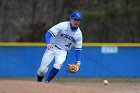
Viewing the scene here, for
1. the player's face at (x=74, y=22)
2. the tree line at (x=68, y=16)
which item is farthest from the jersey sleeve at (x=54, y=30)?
the tree line at (x=68, y=16)

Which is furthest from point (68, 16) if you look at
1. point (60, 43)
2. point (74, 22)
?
point (74, 22)

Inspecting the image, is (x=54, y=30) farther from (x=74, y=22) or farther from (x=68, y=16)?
(x=68, y=16)

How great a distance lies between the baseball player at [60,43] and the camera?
36.7 ft

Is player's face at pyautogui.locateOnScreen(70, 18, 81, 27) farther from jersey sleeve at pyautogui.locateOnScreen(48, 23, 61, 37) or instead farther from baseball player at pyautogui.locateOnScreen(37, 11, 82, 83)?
jersey sleeve at pyautogui.locateOnScreen(48, 23, 61, 37)

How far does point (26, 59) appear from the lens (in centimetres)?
1548

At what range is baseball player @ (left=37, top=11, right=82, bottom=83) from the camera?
11188 mm

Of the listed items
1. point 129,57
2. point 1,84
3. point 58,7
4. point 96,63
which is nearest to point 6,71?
point 96,63

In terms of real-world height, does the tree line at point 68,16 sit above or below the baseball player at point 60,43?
below

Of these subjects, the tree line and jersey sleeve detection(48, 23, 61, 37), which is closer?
jersey sleeve detection(48, 23, 61, 37)

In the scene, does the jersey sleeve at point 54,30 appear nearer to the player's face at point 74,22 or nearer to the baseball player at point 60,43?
the baseball player at point 60,43

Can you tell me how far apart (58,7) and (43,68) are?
11266 mm

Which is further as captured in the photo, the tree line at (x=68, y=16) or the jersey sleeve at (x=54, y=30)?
the tree line at (x=68, y=16)

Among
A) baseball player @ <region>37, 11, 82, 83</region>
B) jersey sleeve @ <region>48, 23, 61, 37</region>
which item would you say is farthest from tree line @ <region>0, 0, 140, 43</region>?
jersey sleeve @ <region>48, 23, 61, 37</region>

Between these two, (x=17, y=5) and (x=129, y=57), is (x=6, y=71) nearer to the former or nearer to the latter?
(x=129, y=57)
